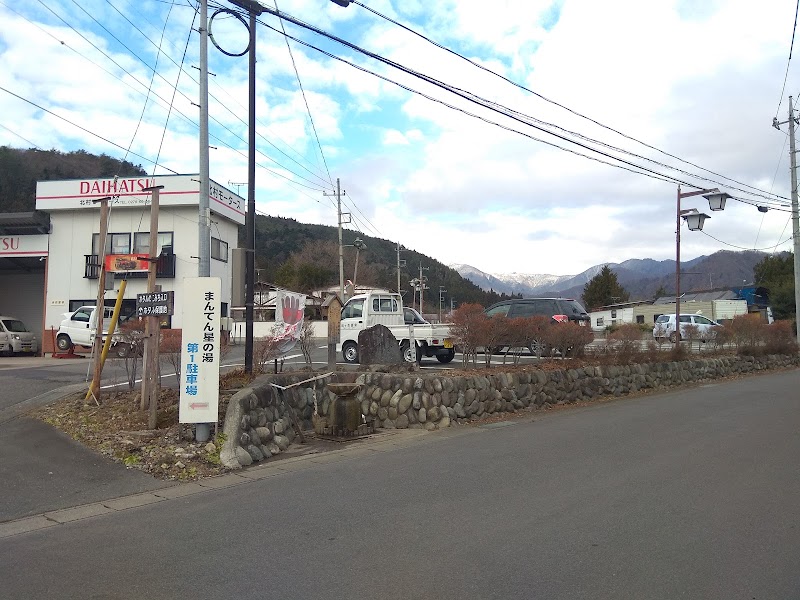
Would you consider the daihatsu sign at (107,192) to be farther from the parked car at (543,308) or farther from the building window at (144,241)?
the parked car at (543,308)

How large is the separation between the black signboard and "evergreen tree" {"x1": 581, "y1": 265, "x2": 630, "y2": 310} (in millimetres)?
72025

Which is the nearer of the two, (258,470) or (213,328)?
(258,470)

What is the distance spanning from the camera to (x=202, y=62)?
10602 millimetres

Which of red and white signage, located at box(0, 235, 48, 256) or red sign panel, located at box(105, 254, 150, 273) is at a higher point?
red and white signage, located at box(0, 235, 48, 256)

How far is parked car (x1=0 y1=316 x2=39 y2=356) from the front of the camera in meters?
27.6

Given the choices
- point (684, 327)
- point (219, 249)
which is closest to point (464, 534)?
point (684, 327)

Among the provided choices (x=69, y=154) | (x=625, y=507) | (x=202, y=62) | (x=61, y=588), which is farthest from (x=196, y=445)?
(x=69, y=154)

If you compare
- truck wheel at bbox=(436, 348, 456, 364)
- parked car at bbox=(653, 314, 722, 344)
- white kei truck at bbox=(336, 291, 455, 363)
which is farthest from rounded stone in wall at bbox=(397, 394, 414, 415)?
parked car at bbox=(653, 314, 722, 344)

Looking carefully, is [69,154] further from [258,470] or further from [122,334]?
[258,470]

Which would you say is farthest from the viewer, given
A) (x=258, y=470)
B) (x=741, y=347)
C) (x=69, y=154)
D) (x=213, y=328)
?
(x=69, y=154)

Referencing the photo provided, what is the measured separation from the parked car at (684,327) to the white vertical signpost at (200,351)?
2012 cm

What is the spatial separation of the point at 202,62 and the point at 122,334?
5.04m

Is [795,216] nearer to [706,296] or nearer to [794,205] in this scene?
[794,205]

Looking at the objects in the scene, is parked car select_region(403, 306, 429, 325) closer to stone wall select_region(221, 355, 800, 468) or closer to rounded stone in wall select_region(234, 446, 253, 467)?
stone wall select_region(221, 355, 800, 468)
